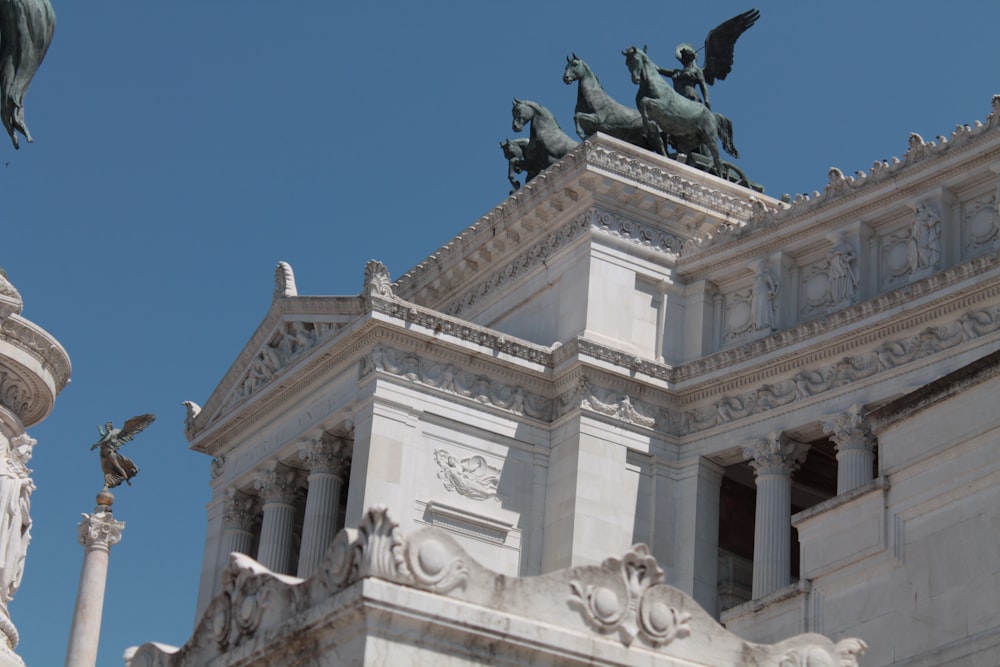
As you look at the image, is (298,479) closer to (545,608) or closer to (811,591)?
(811,591)

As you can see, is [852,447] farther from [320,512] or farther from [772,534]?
[320,512]

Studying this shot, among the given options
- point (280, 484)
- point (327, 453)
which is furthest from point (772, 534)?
point (280, 484)

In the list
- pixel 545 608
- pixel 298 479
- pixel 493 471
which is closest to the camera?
pixel 545 608

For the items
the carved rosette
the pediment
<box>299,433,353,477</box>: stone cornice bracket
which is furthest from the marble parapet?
<box>299,433,353,477</box>: stone cornice bracket

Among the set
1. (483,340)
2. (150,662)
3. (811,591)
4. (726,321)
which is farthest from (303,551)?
(150,662)

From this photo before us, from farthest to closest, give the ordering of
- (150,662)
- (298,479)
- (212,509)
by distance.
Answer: (212,509)
(298,479)
(150,662)

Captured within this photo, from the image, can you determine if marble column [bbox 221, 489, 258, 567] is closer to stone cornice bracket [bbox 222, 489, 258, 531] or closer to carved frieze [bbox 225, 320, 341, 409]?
stone cornice bracket [bbox 222, 489, 258, 531]

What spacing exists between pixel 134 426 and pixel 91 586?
5.79 meters

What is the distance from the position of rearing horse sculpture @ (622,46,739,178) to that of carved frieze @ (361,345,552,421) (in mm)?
8718

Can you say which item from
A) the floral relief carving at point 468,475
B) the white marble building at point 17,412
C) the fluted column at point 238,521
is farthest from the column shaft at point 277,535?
the white marble building at point 17,412

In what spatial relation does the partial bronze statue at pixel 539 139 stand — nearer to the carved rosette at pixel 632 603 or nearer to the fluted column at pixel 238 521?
the fluted column at pixel 238 521

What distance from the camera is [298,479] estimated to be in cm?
4519

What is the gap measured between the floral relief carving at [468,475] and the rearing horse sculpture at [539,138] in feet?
37.6

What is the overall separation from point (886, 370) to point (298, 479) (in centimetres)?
1398
